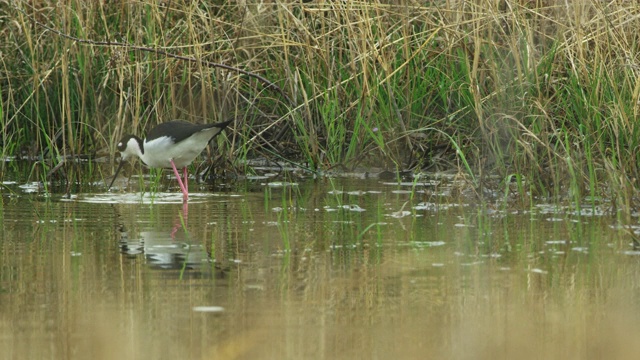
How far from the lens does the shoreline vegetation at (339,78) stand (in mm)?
7758

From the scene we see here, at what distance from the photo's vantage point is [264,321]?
14.7 feet

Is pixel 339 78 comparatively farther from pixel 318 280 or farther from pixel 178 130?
pixel 318 280

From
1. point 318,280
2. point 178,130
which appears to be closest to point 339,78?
point 178,130

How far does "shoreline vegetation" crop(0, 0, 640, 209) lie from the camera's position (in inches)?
305

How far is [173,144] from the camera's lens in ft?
27.4

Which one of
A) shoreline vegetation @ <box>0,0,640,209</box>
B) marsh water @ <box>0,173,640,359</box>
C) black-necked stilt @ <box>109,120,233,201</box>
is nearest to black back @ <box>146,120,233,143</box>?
black-necked stilt @ <box>109,120,233,201</box>

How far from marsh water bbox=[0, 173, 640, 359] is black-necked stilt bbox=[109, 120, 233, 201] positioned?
657 mm

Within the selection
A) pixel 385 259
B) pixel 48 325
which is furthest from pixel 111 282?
Answer: pixel 385 259

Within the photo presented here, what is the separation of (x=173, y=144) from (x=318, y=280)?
11.0ft

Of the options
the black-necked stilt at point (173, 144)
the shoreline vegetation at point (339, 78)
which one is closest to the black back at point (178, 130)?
the black-necked stilt at point (173, 144)

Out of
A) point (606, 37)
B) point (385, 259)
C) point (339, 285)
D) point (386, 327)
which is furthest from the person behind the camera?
point (606, 37)

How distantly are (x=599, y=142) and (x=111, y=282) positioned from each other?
320 cm

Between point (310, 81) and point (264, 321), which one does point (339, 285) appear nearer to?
point (264, 321)

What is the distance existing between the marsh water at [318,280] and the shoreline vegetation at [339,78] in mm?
764
